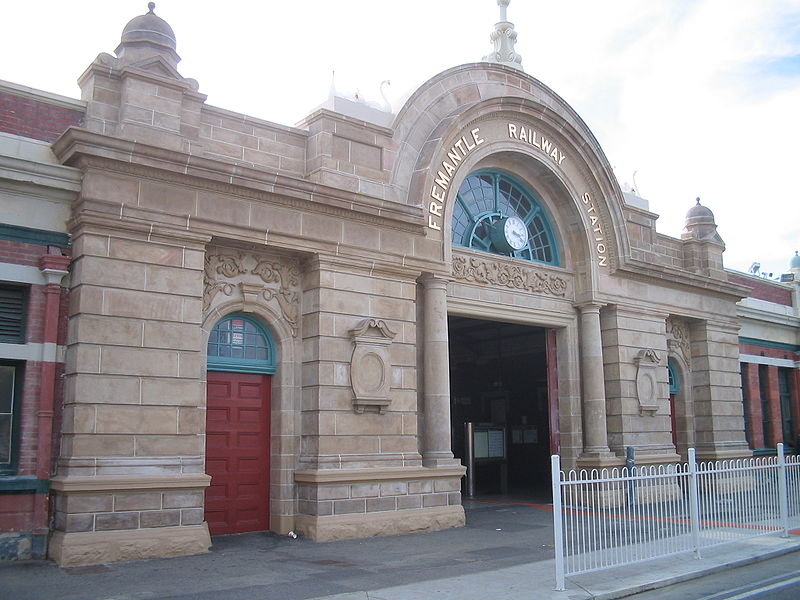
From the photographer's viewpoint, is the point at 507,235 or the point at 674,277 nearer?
the point at 507,235

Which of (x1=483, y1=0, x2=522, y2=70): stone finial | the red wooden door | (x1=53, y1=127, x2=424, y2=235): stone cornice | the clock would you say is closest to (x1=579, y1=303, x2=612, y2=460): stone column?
the clock

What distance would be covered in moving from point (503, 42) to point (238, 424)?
11.7 meters

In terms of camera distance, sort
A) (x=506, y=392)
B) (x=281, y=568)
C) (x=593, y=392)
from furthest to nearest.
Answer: (x=506, y=392)
(x=593, y=392)
(x=281, y=568)

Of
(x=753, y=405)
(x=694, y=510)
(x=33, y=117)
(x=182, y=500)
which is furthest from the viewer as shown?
(x=753, y=405)

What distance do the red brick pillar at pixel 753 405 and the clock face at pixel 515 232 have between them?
1098 cm

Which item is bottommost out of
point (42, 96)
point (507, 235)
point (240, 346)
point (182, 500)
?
point (182, 500)

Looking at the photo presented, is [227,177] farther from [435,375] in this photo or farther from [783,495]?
[783,495]

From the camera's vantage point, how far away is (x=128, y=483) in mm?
10984

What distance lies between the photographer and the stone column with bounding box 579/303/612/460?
18.1m

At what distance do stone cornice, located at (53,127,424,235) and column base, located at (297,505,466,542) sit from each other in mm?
5161

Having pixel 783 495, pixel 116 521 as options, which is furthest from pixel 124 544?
pixel 783 495

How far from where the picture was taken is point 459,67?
16.5 m

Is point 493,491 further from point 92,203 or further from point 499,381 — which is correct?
point 92,203

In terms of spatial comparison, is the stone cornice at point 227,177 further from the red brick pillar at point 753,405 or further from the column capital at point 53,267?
the red brick pillar at point 753,405
